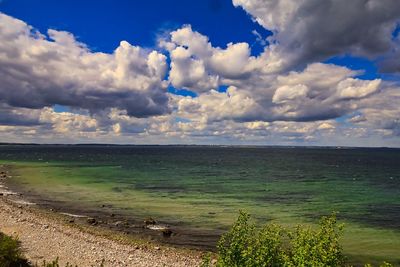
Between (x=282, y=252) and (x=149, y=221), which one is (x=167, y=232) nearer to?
(x=149, y=221)

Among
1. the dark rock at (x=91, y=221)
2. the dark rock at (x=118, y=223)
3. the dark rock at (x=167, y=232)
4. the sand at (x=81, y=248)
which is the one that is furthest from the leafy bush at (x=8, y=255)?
the dark rock at (x=91, y=221)

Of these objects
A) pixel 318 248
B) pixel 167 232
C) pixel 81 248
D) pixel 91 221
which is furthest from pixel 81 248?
pixel 318 248

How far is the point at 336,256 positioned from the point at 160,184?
244 ft

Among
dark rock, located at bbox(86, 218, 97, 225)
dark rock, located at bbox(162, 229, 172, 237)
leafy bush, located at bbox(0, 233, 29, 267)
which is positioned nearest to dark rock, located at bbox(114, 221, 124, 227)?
dark rock, located at bbox(86, 218, 97, 225)

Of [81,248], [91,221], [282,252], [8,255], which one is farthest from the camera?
[91,221]

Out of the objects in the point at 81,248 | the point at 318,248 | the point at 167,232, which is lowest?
the point at 167,232

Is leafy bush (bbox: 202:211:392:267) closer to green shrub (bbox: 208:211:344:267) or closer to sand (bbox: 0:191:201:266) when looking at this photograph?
green shrub (bbox: 208:211:344:267)

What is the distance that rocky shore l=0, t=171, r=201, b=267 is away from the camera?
28948mm

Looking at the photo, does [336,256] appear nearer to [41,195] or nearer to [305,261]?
[305,261]

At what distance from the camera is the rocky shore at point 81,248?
28948 millimetres

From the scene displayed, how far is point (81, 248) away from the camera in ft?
104

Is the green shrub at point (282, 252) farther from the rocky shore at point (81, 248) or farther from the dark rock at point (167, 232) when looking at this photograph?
the dark rock at point (167, 232)

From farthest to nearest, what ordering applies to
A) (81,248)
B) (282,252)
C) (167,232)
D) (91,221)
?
1. (91,221)
2. (167,232)
3. (81,248)
4. (282,252)

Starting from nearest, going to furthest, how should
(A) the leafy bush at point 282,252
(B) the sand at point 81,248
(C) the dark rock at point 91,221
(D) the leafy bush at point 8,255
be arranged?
(A) the leafy bush at point 282,252, (D) the leafy bush at point 8,255, (B) the sand at point 81,248, (C) the dark rock at point 91,221
